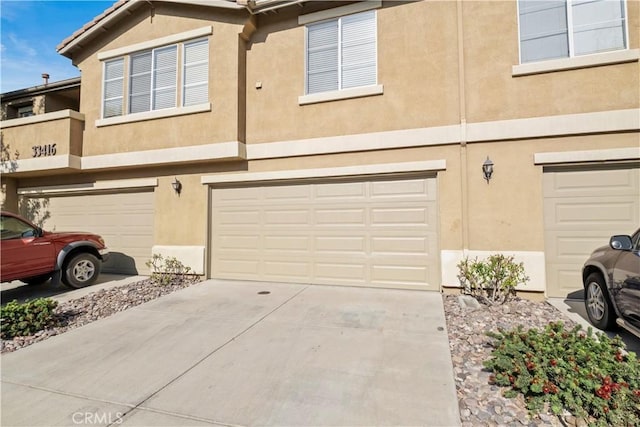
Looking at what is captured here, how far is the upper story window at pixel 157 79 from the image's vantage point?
8.12 metres

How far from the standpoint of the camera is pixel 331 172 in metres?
7.12

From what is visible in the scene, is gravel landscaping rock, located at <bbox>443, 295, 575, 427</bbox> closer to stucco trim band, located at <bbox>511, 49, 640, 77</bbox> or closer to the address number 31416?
stucco trim band, located at <bbox>511, 49, 640, 77</bbox>

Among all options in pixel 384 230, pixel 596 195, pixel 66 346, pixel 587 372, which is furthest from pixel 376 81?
pixel 66 346

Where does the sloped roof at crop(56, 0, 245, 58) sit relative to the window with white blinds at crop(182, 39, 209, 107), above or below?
above

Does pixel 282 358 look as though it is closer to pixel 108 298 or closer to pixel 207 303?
pixel 207 303

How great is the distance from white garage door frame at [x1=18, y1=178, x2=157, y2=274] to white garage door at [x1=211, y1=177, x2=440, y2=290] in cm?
208

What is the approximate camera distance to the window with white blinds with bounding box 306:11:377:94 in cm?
711

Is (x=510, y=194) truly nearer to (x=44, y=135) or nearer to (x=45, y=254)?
(x=45, y=254)

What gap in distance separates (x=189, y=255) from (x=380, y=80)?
6217 mm

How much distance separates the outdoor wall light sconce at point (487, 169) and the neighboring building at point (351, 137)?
3.2 inches

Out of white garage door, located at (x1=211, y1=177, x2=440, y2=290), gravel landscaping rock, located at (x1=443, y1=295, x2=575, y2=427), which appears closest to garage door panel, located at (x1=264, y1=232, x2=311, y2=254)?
white garage door, located at (x1=211, y1=177, x2=440, y2=290)

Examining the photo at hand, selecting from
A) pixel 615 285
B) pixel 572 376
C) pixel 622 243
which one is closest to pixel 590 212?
pixel 622 243

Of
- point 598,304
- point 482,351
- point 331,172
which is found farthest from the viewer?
point 331,172

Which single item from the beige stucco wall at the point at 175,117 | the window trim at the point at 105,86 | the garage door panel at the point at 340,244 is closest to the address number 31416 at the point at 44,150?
the beige stucco wall at the point at 175,117
